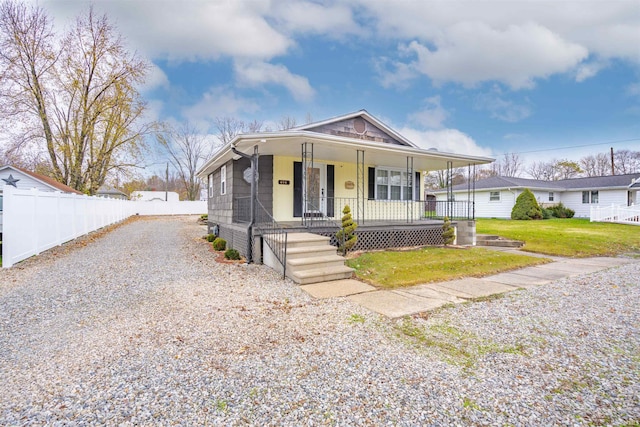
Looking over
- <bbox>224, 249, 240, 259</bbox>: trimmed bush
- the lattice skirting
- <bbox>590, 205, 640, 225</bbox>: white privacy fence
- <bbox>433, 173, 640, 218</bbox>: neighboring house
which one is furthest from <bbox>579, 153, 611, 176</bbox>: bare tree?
<bbox>224, 249, 240, 259</bbox>: trimmed bush

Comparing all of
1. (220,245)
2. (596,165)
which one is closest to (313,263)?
(220,245)

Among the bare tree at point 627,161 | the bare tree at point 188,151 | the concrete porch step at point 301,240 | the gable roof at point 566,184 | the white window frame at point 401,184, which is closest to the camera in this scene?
the concrete porch step at point 301,240

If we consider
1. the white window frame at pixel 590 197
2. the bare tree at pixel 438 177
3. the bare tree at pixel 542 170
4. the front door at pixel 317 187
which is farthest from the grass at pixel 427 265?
the bare tree at pixel 542 170

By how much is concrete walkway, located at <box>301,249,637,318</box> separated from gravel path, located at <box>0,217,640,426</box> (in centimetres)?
31

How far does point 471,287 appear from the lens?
573 cm

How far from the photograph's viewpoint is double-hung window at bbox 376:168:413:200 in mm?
11711

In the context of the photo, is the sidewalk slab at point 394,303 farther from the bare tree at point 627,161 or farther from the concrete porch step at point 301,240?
the bare tree at point 627,161

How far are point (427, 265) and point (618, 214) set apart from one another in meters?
19.8

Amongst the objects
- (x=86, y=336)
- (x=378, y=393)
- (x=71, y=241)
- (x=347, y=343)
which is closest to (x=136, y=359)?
(x=86, y=336)

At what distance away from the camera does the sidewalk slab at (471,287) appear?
5328 mm

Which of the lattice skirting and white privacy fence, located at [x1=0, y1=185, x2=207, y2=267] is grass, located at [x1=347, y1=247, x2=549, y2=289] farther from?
white privacy fence, located at [x1=0, y1=185, x2=207, y2=267]

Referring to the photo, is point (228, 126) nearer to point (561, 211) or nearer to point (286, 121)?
point (286, 121)

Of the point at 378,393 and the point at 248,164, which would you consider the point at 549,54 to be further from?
the point at 378,393

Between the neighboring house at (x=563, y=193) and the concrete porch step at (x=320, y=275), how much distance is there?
22816mm
